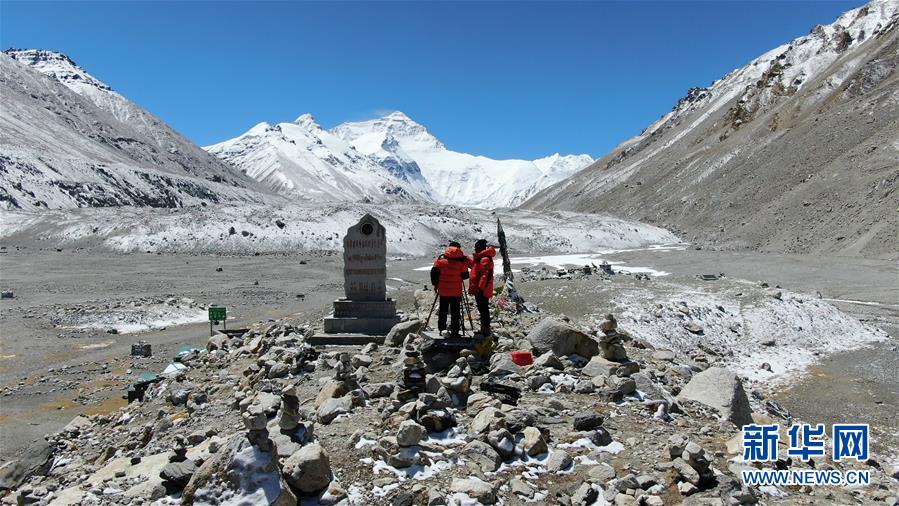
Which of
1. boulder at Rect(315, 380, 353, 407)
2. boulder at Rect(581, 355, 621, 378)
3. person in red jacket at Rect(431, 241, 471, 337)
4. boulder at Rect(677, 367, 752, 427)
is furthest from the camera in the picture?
person in red jacket at Rect(431, 241, 471, 337)

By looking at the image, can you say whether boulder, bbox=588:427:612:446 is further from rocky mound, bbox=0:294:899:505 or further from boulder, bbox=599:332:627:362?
boulder, bbox=599:332:627:362

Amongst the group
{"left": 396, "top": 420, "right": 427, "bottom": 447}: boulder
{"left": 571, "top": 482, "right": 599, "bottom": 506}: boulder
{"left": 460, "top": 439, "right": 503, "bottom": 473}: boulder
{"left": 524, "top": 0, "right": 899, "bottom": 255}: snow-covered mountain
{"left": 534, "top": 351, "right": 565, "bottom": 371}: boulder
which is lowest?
{"left": 571, "top": 482, "right": 599, "bottom": 506}: boulder

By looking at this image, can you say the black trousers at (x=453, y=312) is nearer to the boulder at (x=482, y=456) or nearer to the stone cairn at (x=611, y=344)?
the stone cairn at (x=611, y=344)

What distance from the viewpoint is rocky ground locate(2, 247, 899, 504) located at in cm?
705

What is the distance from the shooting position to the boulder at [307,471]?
691cm

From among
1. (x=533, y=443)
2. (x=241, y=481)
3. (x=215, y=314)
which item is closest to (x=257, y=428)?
(x=241, y=481)

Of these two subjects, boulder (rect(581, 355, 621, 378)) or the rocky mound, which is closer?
the rocky mound

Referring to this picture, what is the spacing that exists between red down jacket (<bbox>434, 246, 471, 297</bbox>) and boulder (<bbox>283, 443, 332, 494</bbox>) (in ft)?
17.9

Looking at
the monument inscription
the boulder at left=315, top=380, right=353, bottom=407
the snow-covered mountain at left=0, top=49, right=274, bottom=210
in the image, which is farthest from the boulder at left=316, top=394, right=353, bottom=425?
the snow-covered mountain at left=0, top=49, right=274, bottom=210

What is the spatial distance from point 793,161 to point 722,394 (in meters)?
80.4

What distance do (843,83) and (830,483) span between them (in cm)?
10232

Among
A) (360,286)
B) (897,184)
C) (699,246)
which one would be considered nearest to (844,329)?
(360,286)

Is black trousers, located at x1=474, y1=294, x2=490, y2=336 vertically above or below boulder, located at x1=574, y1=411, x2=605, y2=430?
above

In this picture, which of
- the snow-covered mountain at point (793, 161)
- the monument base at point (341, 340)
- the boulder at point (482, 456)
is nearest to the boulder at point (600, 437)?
the boulder at point (482, 456)
